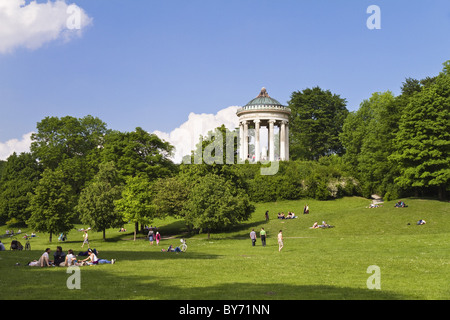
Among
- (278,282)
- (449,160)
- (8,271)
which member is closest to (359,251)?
(278,282)

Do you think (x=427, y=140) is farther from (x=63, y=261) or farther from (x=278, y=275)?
(x=63, y=261)

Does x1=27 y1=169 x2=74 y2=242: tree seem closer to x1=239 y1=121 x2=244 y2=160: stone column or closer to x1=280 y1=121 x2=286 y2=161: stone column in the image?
x1=239 y1=121 x2=244 y2=160: stone column

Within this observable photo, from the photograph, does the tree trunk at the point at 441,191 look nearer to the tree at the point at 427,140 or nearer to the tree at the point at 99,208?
the tree at the point at 427,140

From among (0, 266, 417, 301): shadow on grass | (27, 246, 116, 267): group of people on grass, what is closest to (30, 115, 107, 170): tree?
(27, 246, 116, 267): group of people on grass

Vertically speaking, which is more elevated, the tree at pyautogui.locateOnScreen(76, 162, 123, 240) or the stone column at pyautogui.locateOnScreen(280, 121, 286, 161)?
the stone column at pyautogui.locateOnScreen(280, 121, 286, 161)

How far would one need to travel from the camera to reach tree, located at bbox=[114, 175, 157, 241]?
47125mm

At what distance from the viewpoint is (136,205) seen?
155 ft

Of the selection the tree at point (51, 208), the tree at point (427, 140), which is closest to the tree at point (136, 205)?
the tree at point (51, 208)

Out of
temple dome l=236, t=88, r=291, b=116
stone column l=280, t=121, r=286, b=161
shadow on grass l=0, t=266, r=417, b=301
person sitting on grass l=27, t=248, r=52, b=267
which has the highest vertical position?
temple dome l=236, t=88, r=291, b=116

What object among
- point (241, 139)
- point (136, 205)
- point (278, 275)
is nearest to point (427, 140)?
point (136, 205)

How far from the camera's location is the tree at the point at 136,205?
47.1m

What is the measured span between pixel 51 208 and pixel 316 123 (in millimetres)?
62711

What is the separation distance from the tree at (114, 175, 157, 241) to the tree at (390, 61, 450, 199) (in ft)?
98.2
